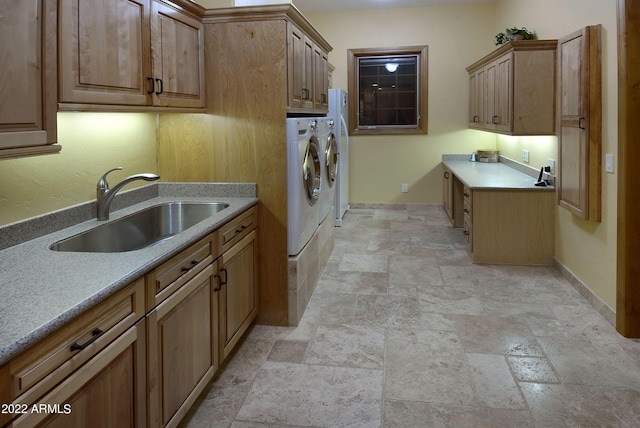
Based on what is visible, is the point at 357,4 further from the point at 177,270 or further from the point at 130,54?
the point at 177,270

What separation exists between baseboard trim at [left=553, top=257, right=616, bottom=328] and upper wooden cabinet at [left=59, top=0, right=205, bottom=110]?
9.50 ft

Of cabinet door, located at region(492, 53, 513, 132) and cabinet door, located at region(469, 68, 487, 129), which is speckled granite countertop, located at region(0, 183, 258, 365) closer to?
cabinet door, located at region(492, 53, 513, 132)

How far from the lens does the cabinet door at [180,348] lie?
1.86 meters

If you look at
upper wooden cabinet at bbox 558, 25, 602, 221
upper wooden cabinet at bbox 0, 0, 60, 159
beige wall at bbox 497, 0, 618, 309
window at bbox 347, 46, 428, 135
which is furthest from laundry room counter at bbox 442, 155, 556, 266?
upper wooden cabinet at bbox 0, 0, 60, 159

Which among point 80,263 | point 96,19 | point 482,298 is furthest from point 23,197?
point 482,298

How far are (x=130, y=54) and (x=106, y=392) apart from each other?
1.47 meters

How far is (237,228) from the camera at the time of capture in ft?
9.37

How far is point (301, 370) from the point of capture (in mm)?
2771

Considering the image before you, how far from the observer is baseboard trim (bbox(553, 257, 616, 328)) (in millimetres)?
3352

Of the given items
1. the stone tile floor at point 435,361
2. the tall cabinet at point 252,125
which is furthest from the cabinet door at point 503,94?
the tall cabinet at point 252,125

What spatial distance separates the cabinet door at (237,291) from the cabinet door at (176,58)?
855 millimetres

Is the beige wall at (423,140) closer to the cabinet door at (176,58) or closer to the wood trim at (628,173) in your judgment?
the wood trim at (628,173)

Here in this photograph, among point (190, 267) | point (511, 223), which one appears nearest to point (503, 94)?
point (511, 223)

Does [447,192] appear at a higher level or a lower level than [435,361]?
higher
